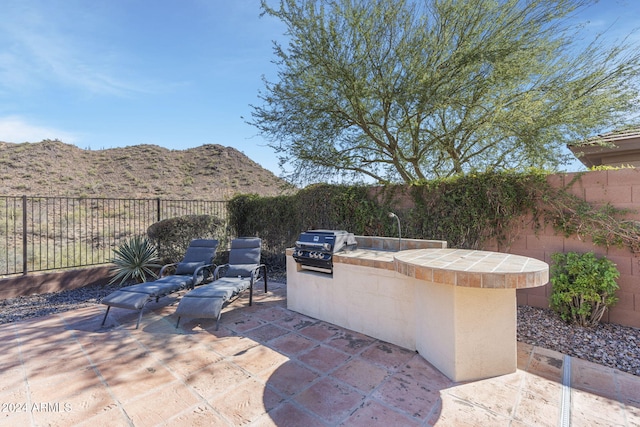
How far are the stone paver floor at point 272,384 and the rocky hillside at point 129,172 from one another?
9.99 metres

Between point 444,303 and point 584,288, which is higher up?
point 444,303

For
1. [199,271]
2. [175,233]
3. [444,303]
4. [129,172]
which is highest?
[129,172]

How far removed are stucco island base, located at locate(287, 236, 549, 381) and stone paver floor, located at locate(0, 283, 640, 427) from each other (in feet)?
0.44

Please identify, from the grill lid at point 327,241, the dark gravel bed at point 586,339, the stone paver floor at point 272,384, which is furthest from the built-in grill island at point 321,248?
the dark gravel bed at point 586,339

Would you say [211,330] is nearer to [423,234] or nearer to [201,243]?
[201,243]

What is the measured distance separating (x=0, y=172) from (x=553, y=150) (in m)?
24.0

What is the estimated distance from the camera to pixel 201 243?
5.57 meters

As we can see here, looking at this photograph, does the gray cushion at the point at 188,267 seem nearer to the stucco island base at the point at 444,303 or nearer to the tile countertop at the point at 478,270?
the stucco island base at the point at 444,303

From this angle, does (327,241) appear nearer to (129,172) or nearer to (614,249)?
(614,249)

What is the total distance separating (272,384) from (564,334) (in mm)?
3641

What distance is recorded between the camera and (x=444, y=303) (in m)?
2.49

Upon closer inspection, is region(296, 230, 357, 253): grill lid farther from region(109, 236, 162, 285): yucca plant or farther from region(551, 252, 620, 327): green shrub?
region(109, 236, 162, 285): yucca plant

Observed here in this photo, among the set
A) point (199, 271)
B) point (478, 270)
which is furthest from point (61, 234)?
point (478, 270)

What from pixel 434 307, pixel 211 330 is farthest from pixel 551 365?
pixel 211 330
